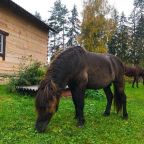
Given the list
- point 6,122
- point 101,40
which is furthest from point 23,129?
point 101,40

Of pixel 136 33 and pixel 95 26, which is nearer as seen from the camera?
pixel 95 26

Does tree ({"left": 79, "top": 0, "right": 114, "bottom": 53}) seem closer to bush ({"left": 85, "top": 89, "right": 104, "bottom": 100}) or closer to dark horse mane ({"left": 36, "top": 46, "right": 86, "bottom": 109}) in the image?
bush ({"left": 85, "top": 89, "right": 104, "bottom": 100})

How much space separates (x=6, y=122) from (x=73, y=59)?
2069mm

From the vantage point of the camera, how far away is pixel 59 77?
7.25 meters

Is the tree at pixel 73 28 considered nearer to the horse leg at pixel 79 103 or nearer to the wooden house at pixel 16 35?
the wooden house at pixel 16 35

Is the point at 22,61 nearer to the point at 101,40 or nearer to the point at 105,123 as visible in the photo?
the point at 105,123

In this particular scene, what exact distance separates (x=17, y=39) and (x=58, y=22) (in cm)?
5108

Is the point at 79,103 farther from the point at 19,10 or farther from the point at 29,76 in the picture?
the point at 19,10

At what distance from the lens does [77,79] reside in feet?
25.7

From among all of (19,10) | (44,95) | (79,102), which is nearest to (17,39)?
(19,10)

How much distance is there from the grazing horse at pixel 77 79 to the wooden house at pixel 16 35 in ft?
31.4

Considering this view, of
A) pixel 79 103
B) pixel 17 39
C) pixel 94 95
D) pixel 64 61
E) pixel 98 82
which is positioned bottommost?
pixel 94 95

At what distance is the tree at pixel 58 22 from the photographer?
2717 inches

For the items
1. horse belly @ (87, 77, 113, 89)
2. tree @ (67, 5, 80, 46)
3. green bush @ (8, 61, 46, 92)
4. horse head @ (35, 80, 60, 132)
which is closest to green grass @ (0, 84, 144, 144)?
horse head @ (35, 80, 60, 132)
